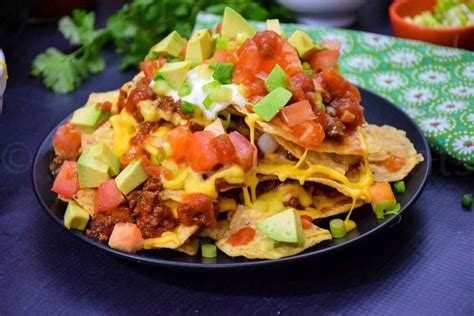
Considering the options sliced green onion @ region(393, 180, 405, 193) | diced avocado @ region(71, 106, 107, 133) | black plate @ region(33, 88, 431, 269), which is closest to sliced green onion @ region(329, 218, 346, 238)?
black plate @ region(33, 88, 431, 269)

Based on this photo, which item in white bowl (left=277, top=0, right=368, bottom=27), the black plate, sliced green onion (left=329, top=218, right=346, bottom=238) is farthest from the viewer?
white bowl (left=277, top=0, right=368, bottom=27)

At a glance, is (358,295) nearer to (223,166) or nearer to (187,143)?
(223,166)

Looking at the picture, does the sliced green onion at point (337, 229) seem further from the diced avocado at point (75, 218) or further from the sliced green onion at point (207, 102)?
the diced avocado at point (75, 218)

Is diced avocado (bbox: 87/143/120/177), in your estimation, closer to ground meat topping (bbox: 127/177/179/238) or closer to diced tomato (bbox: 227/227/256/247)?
ground meat topping (bbox: 127/177/179/238)

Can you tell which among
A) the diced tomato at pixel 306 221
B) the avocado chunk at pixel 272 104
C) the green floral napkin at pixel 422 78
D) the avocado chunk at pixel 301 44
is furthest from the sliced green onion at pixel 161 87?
the green floral napkin at pixel 422 78

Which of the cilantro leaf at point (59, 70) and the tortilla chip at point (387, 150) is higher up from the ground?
the tortilla chip at point (387, 150)

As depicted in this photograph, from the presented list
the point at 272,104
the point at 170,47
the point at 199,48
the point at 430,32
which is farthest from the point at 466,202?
the point at 430,32

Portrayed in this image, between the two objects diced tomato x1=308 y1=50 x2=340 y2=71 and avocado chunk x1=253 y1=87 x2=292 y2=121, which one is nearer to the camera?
avocado chunk x1=253 y1=87 x2=292 y2=121
